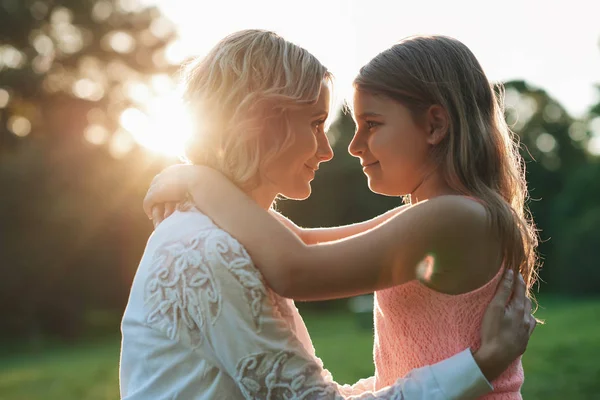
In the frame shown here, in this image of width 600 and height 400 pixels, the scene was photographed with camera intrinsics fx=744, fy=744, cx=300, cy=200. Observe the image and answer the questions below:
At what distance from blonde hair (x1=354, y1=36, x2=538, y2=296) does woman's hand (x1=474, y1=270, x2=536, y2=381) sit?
0.35 ft

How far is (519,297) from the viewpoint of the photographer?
2.60m

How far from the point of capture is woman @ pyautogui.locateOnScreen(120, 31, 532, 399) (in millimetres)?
2307

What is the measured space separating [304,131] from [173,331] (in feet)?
3.00

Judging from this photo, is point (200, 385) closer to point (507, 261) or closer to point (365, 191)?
point (507, 261)

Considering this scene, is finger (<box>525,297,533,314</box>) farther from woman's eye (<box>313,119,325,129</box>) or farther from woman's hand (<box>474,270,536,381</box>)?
woman's eye (<box>313,119,325,129</box>)

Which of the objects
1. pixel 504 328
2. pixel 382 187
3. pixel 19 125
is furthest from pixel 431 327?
pixel 19 125

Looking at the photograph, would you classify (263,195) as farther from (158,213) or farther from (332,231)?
(332,231)

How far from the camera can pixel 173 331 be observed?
7.73 feet

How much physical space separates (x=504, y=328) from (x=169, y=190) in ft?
4.15

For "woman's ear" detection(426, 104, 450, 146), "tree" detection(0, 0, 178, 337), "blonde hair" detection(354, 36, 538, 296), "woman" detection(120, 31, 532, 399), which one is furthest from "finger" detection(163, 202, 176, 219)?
"tree" detection(0, 0, 178, 337)

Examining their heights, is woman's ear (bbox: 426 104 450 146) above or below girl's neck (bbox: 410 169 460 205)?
above

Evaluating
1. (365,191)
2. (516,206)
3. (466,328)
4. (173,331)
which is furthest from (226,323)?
(365,191)

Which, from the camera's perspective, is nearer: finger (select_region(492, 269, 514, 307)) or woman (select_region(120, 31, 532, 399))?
woman (select_region(120, 31, 532, 399))

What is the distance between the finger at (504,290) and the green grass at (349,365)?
8002 millimetres
